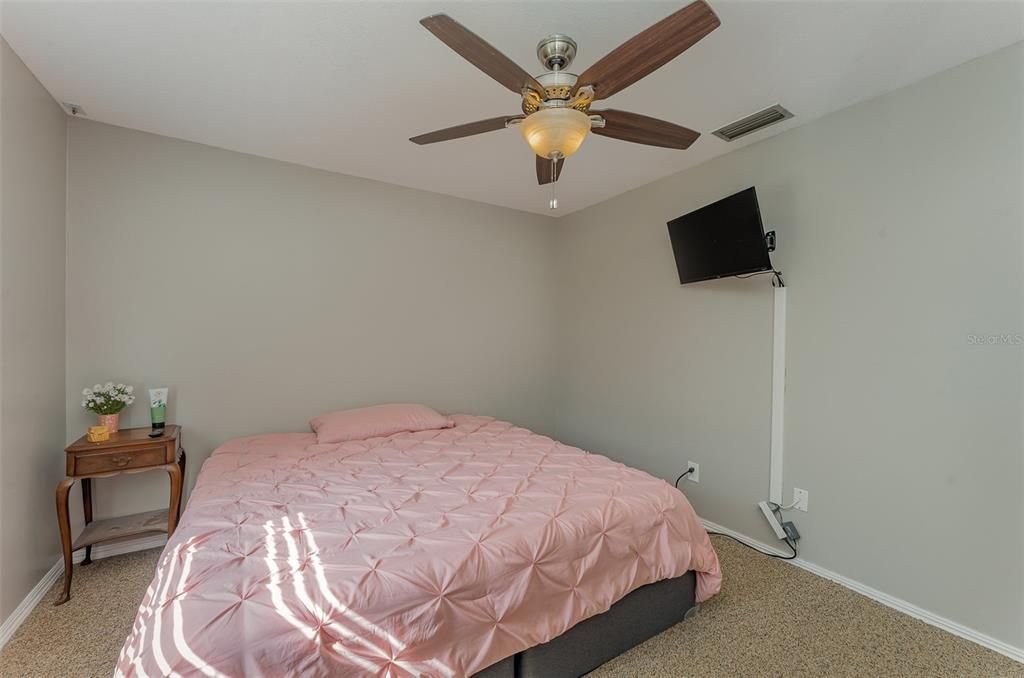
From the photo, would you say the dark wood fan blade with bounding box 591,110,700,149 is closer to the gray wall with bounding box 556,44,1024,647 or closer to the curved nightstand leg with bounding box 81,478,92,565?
the gray wall with bounding box 556,44,1024,647

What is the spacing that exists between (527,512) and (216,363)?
7.61ft

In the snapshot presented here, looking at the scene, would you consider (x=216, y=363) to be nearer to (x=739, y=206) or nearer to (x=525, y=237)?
(x=525, y=237)

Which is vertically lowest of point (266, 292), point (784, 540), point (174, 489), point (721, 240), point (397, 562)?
point (784, 540)

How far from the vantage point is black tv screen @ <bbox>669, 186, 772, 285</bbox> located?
237 cm

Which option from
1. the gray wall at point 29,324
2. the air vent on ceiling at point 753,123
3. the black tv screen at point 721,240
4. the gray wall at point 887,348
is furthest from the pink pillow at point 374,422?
the air vent on ceiling at point 753,123

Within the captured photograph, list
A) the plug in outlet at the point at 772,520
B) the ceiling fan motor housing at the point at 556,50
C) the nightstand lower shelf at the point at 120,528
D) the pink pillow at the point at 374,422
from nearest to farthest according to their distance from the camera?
the ceiling fan motor housing at the point at 556,50 → the nightstand lower shelf at the point at 120,528 → the plug in outlet at the point at 772,520 → the pink pillow at the point at 374,422

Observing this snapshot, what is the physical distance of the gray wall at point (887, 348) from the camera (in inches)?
71.7

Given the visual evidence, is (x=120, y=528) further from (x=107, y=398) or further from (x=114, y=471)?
(x=107, y=398)

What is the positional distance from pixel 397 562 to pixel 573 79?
1.66 m

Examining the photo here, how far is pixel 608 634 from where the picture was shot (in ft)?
5.54

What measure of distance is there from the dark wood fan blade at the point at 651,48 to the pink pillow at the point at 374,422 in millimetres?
2300

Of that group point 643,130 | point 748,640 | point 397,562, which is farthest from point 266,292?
point 748,640

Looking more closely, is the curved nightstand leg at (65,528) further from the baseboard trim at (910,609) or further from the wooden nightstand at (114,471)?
the baseboard trim at (910,609)

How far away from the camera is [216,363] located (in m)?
2.80
